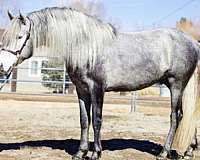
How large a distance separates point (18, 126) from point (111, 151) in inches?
119

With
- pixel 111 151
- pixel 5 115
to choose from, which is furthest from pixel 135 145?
pixel 5 115

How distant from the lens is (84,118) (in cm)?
593

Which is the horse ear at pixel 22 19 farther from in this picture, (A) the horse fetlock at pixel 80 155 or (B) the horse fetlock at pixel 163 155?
(B) the horse fetlock at pixel 163 155

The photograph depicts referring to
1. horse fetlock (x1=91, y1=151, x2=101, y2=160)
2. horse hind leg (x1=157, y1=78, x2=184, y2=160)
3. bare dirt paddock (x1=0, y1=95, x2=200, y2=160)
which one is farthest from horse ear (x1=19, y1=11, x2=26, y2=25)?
horse hind leg (x1=157, y1=78, x2=184, y2=160)

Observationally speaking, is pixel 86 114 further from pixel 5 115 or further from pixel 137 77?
pixel 5 115

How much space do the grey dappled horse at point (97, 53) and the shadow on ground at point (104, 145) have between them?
0.65m

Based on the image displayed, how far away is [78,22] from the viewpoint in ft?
18.4

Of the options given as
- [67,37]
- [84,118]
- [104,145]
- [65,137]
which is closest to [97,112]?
[84,118]

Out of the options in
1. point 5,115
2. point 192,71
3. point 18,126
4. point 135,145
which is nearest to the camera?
point 192,71

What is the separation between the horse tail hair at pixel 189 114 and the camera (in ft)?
20.0

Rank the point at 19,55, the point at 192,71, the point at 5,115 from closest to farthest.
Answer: the point at 19,55 < the point at 192,71 < the point at 5,115

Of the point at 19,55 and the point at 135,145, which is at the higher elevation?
the point at 19,55

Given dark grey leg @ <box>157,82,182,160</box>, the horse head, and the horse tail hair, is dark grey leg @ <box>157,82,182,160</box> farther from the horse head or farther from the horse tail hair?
the horse head

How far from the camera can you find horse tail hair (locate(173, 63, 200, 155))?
20.0 ft
